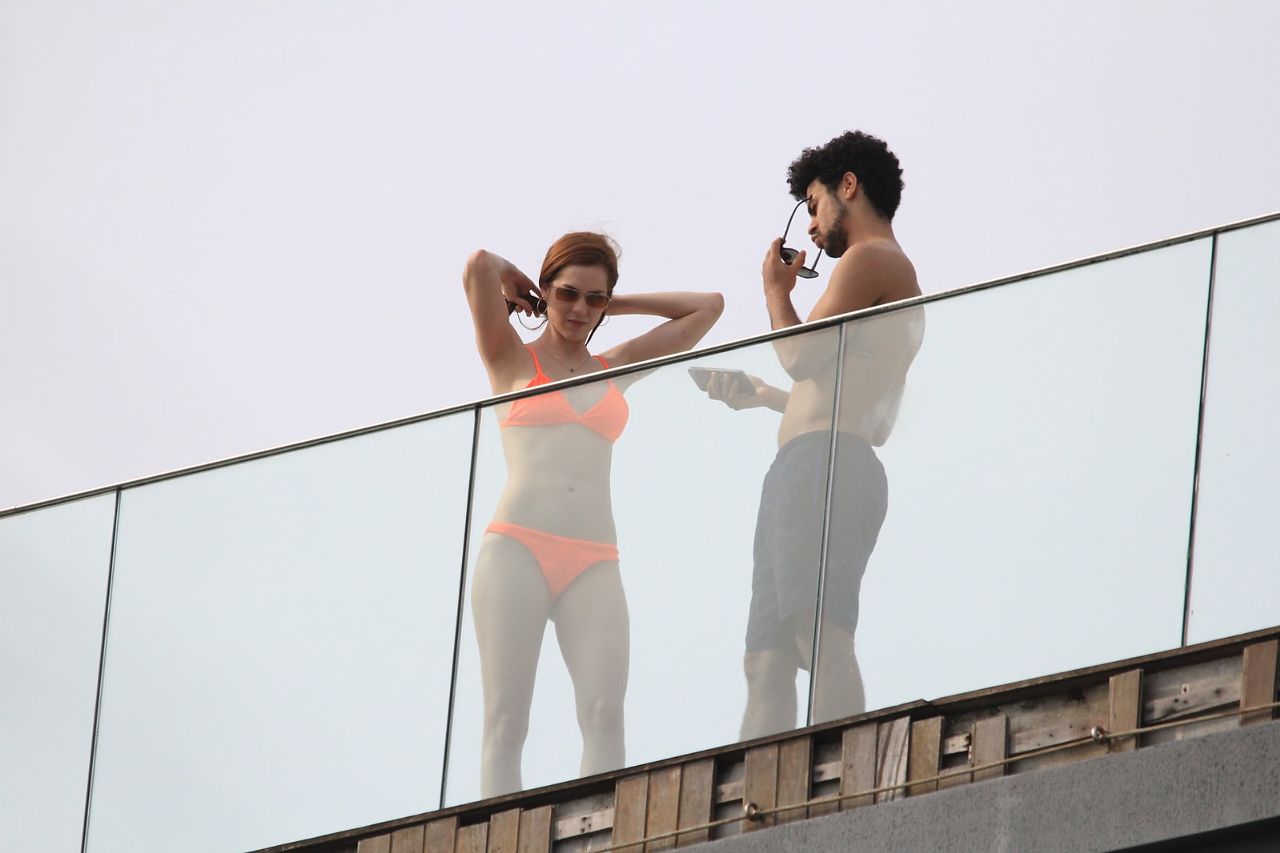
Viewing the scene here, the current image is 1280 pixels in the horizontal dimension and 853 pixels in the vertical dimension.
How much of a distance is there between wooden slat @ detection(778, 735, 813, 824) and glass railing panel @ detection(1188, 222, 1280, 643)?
1.09 meters

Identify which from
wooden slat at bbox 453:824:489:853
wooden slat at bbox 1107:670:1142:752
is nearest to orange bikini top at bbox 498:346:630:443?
wooden slat at bbox 453:824:489:853

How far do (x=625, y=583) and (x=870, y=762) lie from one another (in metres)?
0.97

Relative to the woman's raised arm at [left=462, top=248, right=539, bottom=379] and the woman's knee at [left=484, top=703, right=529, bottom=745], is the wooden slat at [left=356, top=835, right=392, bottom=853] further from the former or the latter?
the woman's raised arm at [left=462, top=248, right=539, bottom=379]

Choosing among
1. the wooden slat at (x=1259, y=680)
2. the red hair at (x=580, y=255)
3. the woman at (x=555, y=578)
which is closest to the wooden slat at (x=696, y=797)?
the woman at (x=555, y=578)

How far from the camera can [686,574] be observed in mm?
6793

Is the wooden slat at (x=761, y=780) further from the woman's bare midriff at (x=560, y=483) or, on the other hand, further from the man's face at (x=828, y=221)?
the man's face at (x=828, y=221)

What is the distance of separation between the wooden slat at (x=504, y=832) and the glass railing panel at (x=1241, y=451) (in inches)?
80.9

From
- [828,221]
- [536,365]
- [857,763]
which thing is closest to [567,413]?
[536,365]

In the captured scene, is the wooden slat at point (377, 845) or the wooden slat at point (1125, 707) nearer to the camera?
the wooden slat at point (1125, 707)

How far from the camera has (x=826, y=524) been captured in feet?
21.9

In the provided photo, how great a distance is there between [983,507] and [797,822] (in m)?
0.96

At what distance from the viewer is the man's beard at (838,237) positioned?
7.39m

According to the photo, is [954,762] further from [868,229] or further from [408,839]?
[868,229]

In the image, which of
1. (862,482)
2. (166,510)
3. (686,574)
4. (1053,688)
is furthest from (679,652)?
(166,510)
